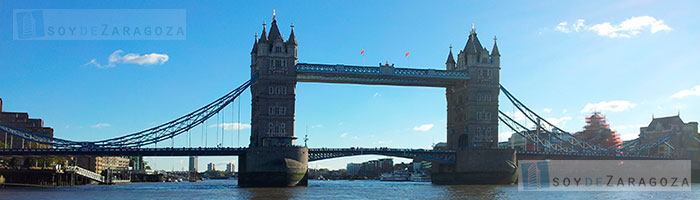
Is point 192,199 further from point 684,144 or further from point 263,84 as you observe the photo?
point 684,144

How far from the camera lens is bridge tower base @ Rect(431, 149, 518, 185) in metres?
122

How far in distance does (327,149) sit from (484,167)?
25279 millimetres

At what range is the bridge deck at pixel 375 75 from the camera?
116m

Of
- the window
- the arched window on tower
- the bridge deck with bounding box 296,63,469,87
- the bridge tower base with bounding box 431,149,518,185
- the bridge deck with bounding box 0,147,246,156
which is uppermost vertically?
the bridge deck with bounding box 296,63,469,87

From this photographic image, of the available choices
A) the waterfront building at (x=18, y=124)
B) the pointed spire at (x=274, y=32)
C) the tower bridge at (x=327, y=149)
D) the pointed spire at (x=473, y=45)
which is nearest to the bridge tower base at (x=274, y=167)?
the tower bridge at (x=327, y=149)

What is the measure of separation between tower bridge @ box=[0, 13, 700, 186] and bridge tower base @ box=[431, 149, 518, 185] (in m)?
0.16

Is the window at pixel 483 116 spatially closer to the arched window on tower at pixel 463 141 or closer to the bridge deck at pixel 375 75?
the arched window on tower at pixel 463 141

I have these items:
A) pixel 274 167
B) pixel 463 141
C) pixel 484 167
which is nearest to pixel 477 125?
pixel 463 141

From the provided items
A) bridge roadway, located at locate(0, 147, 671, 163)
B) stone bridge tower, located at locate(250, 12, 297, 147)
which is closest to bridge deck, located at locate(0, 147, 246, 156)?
bridge roadway, located at locate(0, 147, 671, 163)

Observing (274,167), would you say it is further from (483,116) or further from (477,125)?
(483,116)

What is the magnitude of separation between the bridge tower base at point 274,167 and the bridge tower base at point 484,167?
91.3 feet

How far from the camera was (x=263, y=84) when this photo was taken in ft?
368

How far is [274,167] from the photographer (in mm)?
106312

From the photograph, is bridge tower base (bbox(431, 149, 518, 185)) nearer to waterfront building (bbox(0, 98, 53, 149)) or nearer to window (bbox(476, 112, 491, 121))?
window (bbox(476, 112, 491, 121))
